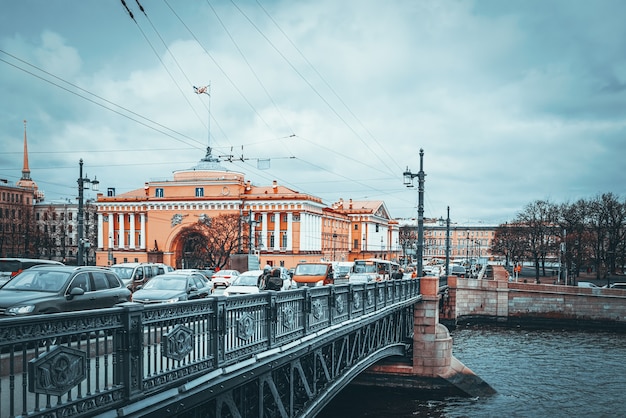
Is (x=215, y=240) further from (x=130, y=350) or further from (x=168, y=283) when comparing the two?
(x=130, y=350)

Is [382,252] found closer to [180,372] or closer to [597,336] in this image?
[597,336]

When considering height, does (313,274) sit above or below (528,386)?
above

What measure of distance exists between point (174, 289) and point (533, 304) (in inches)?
1509

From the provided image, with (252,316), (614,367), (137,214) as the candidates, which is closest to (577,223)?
(614,367)

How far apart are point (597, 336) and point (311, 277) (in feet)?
75.8

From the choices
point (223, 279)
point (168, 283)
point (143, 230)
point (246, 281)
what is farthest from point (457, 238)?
point (168, 283)

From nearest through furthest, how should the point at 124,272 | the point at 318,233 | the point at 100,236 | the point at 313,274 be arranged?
the point at 124,272
the point at 313,274
the point at 318,233
the point at 100,236

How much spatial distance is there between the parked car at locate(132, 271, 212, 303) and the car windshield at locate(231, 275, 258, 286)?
9880 millimetres

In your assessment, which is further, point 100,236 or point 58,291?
point 100,236

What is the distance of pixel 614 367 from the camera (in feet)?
105

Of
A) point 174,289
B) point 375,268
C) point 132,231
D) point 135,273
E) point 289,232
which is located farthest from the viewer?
point 132,231

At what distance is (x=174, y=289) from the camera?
18.5 metres

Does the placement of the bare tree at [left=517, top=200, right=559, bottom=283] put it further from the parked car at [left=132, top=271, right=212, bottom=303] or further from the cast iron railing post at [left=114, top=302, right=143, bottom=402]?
the cast iron railing post at [left=114, top=302, right=143, bottom=402]

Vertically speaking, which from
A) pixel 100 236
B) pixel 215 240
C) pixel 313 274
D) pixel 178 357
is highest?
pixel 100 236
